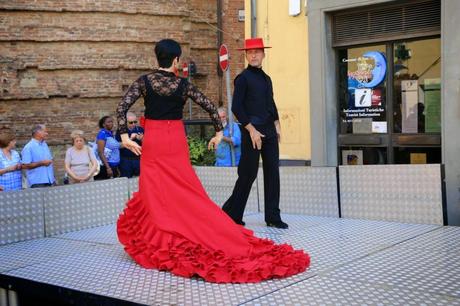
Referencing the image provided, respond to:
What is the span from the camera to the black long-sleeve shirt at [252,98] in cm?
731

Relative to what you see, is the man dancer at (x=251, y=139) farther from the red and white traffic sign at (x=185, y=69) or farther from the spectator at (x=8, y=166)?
the red and white traffic sign at (x=185, y=69)

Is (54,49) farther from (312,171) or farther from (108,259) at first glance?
(108,259)

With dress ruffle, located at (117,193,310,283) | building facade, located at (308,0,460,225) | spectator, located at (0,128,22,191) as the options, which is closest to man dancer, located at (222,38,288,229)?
dress ruffle, located at (117,193,310,283)

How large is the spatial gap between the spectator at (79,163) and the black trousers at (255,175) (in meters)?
4.03

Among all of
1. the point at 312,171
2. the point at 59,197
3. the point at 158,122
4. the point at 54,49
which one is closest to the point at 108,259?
the point at 158,122

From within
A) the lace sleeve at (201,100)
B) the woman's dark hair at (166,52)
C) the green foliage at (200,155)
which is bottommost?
the green foliage at (200,155)

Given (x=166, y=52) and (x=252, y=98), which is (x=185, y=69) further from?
(x=166, y=52)

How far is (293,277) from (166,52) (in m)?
2.34

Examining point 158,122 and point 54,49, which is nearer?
point 158,122

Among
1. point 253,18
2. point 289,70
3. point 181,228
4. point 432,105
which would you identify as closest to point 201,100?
point 181,228

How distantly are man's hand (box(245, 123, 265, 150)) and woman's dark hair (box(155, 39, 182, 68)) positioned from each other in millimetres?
1533

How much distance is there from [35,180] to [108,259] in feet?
15.8

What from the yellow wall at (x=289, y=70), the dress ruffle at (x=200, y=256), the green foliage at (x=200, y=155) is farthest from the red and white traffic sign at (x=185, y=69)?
the dress ruffle at (x=200, y=256)

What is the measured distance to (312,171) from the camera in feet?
26.7
